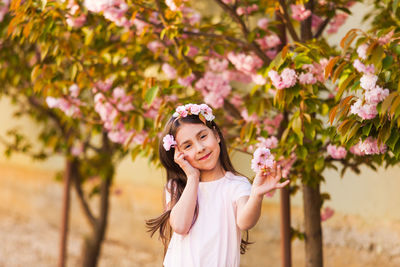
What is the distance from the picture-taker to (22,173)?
7742mm

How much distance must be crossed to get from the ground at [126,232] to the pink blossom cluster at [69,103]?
76.5 inches

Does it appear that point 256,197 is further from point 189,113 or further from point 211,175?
point 189,113

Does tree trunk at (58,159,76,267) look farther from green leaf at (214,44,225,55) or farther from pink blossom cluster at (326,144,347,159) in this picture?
pink blossom cluster at (326,144,347,159)

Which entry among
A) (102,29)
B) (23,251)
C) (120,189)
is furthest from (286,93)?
(23,251)

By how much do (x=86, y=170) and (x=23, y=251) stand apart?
90.2 inches

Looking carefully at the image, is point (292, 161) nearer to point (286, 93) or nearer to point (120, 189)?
point (286, 93)

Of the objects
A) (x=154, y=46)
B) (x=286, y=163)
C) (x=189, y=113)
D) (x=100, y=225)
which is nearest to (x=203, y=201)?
(x=189, y=113)

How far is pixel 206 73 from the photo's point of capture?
2688mm

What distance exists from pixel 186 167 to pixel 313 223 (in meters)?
1.20

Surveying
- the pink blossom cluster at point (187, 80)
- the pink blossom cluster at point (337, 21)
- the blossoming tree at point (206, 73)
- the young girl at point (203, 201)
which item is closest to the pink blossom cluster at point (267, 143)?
the blossoming tree at point (206, 73)

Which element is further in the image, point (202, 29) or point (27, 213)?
point (27, 213)

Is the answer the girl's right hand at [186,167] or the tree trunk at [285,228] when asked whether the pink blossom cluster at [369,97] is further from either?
the tree trunk at [285,228]

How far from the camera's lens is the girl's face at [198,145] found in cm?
177

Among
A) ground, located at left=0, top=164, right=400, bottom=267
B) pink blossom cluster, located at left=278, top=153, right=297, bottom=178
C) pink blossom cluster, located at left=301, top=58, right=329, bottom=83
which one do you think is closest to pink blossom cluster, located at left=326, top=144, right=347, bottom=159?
pink blossom cluster, located at left=278, top=153, right=297, bottom=178
